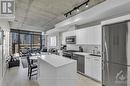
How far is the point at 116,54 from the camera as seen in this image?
139 inches

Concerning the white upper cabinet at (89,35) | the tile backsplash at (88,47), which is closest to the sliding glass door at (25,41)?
the tile backsplash at (88,47)

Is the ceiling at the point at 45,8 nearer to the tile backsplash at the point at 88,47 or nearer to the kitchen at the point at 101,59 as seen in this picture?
the kitchen at the point at 101,59

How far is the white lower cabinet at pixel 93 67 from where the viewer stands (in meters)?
4.58

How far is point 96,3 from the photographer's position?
464cm

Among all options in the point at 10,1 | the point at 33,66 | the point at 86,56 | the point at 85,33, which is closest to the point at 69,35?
the point at 85,33

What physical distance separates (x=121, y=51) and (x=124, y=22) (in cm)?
78

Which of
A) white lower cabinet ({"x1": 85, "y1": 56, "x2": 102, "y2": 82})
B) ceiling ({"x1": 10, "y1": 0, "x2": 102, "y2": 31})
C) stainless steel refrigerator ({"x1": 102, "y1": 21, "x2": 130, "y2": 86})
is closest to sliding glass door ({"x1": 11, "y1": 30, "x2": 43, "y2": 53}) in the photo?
ceiling ({"x1": 10, "y1": 0, "x2": 102, "y2": 31})

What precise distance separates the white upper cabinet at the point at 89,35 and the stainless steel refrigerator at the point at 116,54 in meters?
1.03

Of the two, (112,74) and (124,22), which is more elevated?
(124,22)

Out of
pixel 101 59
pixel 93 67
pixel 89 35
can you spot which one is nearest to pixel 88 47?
pixel 89 35

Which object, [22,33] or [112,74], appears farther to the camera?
[22,33]

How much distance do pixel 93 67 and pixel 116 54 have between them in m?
1.56

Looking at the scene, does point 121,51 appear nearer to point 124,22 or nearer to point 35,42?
point 124,22

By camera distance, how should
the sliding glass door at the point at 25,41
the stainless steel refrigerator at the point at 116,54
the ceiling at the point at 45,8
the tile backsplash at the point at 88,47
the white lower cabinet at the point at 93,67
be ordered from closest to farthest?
1. the stainless steel refrigerator at the point at 116,54
2. the white lower cabinet at the point at 93,67
3. the ceiling at the point at 45,8
4. the tile backsplash at the point at 88,47
5. the sliding glass door at the point at 25,41
